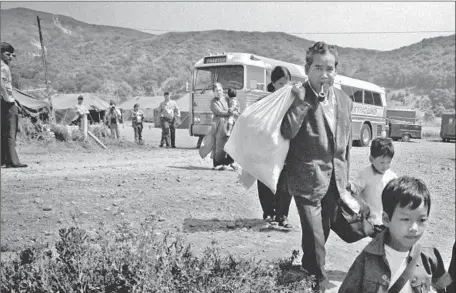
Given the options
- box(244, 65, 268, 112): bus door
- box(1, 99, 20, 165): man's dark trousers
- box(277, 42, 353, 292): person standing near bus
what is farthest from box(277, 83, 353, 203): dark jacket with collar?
box(244, 65, 268, 112): bus door

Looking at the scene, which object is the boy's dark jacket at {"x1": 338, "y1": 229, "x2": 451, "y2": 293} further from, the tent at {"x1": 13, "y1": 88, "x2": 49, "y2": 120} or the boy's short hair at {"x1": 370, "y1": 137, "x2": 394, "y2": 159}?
the tent at {"x1": 13, "y1": 88, "x2": 49, "y2": 120}

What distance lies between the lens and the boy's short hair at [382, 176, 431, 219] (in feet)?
7.23

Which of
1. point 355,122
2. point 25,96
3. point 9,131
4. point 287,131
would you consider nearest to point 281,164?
point 287,131

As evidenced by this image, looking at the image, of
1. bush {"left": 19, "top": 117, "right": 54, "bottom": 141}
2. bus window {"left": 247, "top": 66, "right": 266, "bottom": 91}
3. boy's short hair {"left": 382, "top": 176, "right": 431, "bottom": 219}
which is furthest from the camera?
bus window {"left": 247, "top": 66, "right": 266, "bottom": 91}

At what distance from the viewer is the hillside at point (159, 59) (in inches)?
3167

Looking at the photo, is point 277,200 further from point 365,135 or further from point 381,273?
point 365,135

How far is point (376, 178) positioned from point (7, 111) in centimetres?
590

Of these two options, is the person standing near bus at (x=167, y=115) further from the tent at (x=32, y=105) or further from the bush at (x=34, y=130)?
the tent at (x=32, y=105)

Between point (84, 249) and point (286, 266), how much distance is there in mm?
1355

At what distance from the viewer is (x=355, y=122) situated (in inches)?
781

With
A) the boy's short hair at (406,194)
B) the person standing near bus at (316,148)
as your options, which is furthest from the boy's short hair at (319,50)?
the boy's short hair at (406,194)

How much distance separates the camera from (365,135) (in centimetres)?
2062

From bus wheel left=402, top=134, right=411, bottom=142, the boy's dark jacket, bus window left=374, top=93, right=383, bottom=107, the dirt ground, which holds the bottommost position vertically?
bus wheel left=402, top=134, right=411, bottom=142

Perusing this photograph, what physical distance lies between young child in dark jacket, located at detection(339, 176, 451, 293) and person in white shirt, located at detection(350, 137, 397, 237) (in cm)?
138
